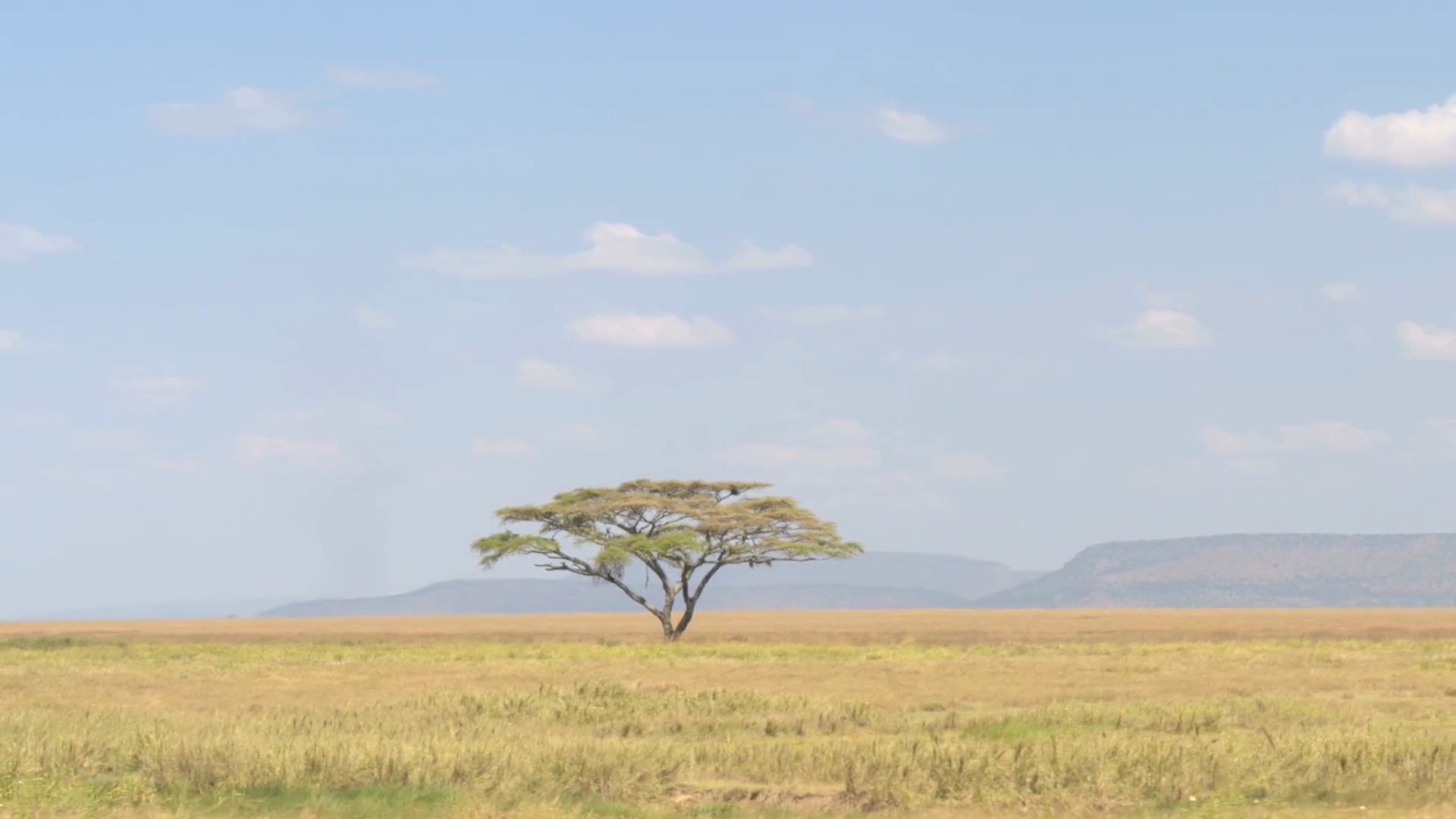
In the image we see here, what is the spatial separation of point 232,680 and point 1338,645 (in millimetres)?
Result: 42955

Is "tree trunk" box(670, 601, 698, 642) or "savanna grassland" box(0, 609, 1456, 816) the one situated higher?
"tree trunk" box(670, 601, 698, 642)

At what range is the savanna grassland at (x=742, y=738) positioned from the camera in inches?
807

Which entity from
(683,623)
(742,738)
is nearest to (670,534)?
(683,623)

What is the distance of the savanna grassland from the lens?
20500mm

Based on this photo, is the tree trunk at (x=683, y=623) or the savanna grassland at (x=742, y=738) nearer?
the savanna grassland at (x=742, y=738)

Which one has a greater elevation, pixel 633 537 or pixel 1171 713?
pixel 633 537

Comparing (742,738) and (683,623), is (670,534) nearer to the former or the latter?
(683,623)

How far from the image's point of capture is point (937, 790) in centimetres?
2069

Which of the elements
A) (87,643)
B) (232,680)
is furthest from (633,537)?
(232,680)

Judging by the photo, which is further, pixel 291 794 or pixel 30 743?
pixel 30 743

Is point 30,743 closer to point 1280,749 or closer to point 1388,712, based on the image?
point 1280,749

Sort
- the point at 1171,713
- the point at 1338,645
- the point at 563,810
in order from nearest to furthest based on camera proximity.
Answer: the point at 563,810
the point at 1171,713
the point at 1338,645

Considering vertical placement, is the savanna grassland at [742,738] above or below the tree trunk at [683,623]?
below

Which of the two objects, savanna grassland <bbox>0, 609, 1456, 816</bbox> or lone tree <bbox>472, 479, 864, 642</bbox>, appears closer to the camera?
savanna grassland <bbox>0, 609, 1456, 816</bbox>
